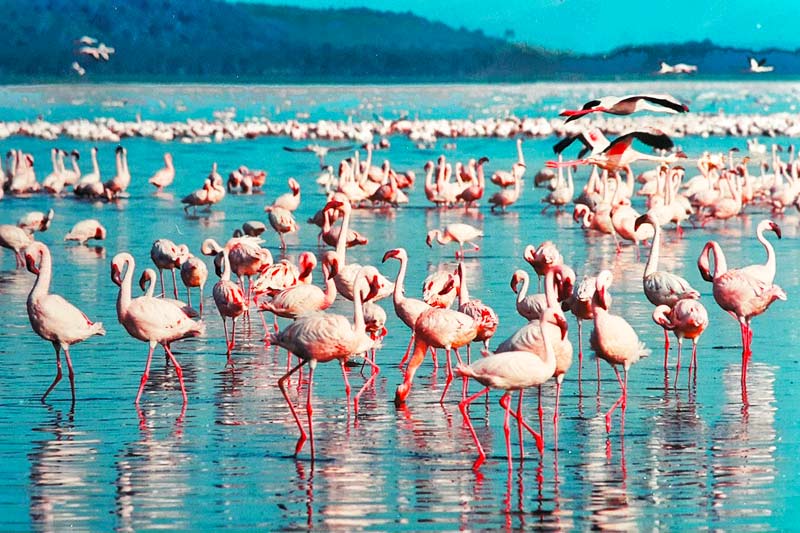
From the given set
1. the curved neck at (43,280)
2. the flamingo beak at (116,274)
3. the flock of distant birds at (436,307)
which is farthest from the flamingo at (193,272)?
the curved neck at (43,280)

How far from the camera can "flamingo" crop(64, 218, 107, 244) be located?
18.7 metres

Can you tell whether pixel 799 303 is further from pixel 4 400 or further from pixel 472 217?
pixel 472 217

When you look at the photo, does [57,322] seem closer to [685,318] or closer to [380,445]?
[380,445]

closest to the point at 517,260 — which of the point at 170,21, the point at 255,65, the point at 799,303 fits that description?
the point at 799,303

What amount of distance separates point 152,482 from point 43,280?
266 cm

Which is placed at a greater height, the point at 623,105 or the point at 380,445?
the point at 623,105

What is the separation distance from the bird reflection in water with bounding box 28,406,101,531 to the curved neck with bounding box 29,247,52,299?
3.03 ft

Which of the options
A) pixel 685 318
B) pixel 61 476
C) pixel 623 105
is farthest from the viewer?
pixel 623 105

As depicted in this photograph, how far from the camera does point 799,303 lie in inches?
534

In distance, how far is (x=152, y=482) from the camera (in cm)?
743

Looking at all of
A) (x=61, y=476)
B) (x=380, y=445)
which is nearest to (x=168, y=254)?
(x=380, y=445)

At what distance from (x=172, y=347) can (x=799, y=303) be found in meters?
5.75

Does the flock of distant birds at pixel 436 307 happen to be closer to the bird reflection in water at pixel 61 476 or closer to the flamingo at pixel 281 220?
the bird reflection in water at pixel 61 476

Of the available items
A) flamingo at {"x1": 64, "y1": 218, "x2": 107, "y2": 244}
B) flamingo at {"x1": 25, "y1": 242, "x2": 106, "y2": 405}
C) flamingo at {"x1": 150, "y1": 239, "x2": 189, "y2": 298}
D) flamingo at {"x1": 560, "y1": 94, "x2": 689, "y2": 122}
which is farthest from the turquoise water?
flamingo at {"x1": 64, "y1": 218, "x2": 107, "y2": 244}
